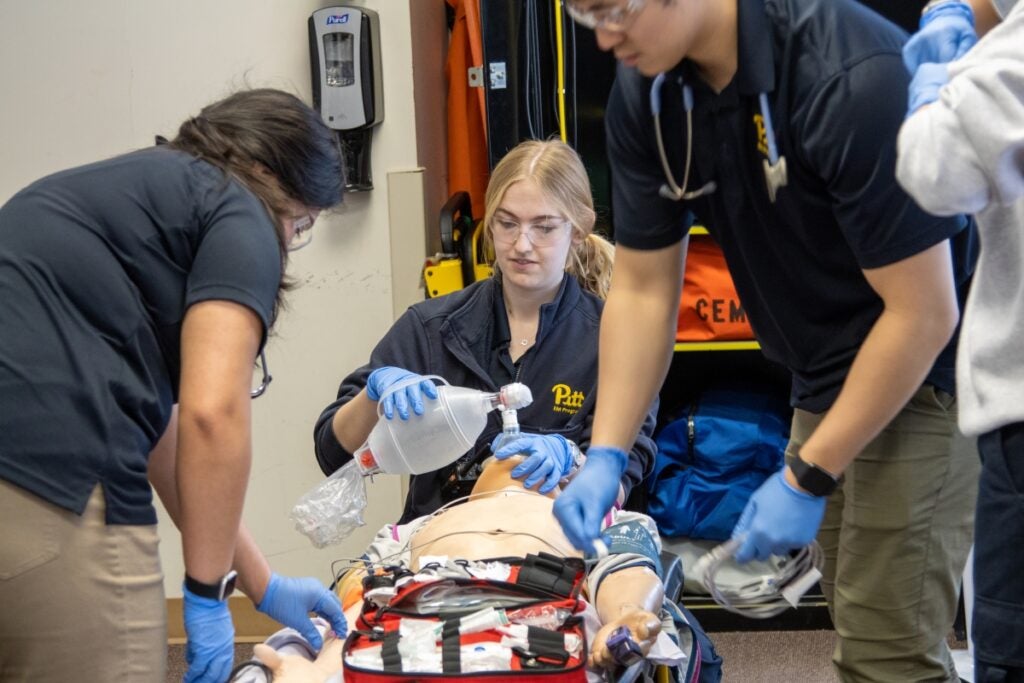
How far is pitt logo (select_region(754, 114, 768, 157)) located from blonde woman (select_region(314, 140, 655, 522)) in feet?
3.45

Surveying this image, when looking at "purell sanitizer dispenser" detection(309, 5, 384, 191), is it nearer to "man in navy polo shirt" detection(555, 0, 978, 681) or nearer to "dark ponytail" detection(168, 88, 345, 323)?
"dark ponytail" detection(168, 88, 345, 323)

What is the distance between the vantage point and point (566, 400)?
2471 millimetres

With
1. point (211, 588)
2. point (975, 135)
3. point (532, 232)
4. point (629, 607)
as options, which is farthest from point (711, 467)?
point (975, 135)

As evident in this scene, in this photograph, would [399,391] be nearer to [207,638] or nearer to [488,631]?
[488,631]

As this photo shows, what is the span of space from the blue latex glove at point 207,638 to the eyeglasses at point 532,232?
1094 mm

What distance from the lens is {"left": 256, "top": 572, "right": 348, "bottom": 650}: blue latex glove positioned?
179 centimetres

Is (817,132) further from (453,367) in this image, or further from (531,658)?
(453,367)

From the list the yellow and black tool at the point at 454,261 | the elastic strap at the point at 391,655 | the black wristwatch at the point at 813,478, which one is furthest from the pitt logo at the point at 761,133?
the yellow and black tool at the point at 454,261

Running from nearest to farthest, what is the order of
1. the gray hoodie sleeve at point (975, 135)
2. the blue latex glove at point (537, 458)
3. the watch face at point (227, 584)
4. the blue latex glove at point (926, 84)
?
the gray hoodie sleeve at point (975, 135)
the blue latex glove at point (926, 84)
the watch face at point (227, 584)
the blue latex glove at point (537, 458)

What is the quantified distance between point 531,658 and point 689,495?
152 cm

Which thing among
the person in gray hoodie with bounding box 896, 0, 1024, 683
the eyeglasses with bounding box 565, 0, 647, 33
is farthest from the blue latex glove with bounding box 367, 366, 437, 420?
the person in gray hoodie with bounding box 896, 0, 1024, 683

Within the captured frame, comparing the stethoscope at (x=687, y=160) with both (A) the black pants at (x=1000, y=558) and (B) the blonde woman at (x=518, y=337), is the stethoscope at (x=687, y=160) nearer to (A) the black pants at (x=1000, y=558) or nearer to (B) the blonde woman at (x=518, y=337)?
(A) the black pants at (x=1000, y=558)

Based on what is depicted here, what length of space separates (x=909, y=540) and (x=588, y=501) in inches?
16.6

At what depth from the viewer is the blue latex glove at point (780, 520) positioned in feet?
4.61
